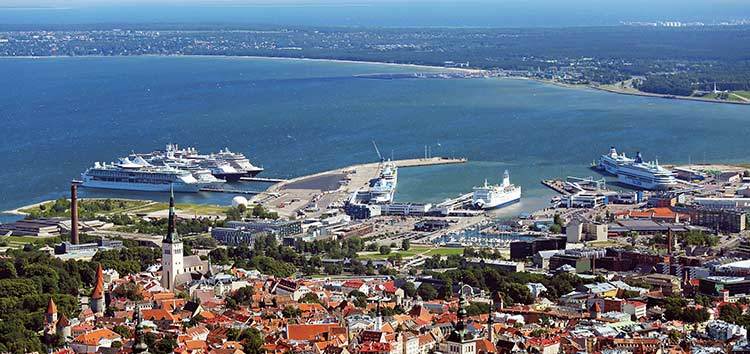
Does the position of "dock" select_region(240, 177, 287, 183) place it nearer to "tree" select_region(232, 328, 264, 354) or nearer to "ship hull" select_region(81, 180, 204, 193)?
"ship hull" select_region(81, 180, 204, 193)

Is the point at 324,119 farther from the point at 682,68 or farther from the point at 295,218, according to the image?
the point at 682,68

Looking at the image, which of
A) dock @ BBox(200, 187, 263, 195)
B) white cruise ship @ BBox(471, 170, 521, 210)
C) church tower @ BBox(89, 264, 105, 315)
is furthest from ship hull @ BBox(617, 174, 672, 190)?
church tower @ BBox(89, 264, 105, 315)

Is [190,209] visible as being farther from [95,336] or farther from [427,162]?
[95,336]

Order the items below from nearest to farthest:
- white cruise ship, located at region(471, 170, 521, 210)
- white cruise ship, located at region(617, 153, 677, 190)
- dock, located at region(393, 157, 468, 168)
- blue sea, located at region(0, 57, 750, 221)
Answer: white cruise ship, located at region(471, 170, 521, 210) → white cruise ship, located at region(617, 153, 677, 190) → blue sea, located at region(0, 57, 750, 221) → dock, located at region(393, 157, 468, 168)

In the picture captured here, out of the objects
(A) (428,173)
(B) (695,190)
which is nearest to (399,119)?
(A) (428,173)

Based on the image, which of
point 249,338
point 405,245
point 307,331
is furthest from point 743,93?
point 249,338

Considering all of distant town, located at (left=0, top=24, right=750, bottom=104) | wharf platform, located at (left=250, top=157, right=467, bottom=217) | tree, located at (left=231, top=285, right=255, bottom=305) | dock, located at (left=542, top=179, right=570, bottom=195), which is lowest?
wharf platform, located at (left=250, top=157, right=467, bottom=217)

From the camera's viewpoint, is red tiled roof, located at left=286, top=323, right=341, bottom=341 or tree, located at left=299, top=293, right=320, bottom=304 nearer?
red tiled roof, located at left=286, top=323, right=341, bottom=341
